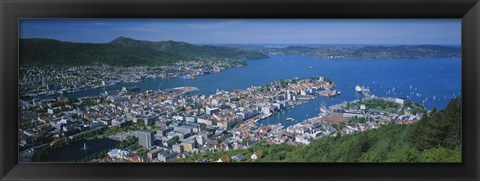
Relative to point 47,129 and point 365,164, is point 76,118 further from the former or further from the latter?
point 365,164

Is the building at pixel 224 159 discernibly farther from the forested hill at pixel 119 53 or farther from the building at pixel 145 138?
the forested hill at pixel 119 53

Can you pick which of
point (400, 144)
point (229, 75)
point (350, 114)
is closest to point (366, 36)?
point (350, 114)

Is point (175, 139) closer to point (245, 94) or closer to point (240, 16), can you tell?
point (245, 94)

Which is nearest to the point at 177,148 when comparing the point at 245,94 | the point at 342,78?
the point at 245,94

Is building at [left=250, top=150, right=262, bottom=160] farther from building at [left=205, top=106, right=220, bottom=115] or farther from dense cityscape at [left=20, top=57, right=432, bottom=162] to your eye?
building at [left=205, top=106, right=220, bottom=115]

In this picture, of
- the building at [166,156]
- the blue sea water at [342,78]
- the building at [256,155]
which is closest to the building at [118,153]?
the building at [166,156]

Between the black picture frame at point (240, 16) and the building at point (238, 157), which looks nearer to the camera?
the black picture frame at point (240, 16)
